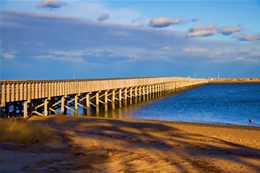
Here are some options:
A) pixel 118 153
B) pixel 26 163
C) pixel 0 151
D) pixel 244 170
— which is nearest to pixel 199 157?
pixel 244 170

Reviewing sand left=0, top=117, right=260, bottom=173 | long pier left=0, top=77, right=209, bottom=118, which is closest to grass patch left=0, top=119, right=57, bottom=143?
sand left=0, top=117, right=260, bottom=173

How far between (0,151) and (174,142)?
242 inches

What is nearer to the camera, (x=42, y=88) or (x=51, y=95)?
(x=42, y=88)

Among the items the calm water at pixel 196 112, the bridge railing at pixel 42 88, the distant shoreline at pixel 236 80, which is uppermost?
the distant shoreline at pixel 236 80

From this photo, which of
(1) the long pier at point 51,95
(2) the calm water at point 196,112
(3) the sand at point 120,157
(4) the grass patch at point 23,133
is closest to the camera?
(3) the sand at point 120,157

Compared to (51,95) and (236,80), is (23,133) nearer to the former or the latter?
(51,95)

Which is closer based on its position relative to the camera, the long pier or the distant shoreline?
the long pier

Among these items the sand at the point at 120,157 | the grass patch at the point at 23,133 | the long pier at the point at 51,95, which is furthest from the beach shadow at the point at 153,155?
the long pier at the point at 51,95

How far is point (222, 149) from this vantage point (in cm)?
1228

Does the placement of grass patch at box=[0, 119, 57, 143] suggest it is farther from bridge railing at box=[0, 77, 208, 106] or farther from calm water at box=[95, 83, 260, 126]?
calm water at box=[95, 83, 260, 126]

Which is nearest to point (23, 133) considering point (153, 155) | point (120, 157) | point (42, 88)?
point (120, 157)

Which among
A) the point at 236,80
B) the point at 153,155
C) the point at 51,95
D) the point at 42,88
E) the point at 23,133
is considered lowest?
the point at 153,155

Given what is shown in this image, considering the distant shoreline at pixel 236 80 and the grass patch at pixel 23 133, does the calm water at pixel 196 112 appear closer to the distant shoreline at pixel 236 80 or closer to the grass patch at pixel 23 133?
the grass patch at pixel 23 133

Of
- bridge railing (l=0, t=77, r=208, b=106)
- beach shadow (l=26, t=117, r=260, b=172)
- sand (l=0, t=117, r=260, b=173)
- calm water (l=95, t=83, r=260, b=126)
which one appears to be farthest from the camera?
calm water (l=95, t=83, r=260, b=126)
